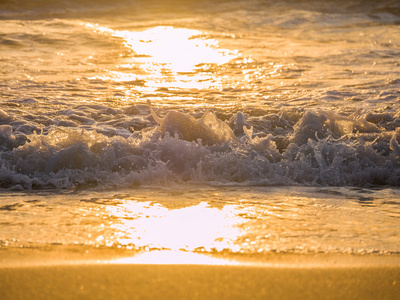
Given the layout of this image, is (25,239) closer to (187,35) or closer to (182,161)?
(182,161)

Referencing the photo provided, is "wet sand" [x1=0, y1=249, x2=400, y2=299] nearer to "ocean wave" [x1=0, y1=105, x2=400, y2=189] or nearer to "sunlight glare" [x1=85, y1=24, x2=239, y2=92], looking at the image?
"ocean wave" [x1=0, y1=105, x2=400, y2=189]

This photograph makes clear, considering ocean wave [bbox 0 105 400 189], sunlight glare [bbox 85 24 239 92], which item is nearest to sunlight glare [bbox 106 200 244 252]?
ocean wave [bbox 0 105 400 189]

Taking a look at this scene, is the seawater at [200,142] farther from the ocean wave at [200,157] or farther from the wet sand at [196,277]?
the wet sand at [196,277]

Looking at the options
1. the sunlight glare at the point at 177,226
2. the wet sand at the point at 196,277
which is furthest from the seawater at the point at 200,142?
the wet sand at the point at 196,277

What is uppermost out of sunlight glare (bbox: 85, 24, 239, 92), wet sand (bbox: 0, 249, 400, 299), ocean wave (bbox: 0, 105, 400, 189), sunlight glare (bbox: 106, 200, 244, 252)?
sunlight glare (bbox: 85, 24, 239, 92)

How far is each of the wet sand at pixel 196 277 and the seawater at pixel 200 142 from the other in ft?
0.58

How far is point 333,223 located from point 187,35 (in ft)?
33.3

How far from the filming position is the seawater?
10.3 feet

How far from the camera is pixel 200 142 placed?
4965 mm

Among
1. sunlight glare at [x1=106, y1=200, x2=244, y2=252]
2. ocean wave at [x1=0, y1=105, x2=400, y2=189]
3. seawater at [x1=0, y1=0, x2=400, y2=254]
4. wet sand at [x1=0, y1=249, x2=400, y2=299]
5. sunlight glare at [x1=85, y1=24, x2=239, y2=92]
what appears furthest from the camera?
sunlight glare at [x1=85, y1=24, x2=239, y2=92]

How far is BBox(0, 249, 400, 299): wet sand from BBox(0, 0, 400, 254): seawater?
0.18 metres

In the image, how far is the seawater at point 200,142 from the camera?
3145 mm

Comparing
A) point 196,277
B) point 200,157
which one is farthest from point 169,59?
point 196,277

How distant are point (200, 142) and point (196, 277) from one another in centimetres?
259
